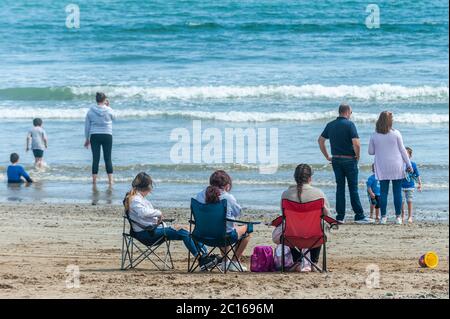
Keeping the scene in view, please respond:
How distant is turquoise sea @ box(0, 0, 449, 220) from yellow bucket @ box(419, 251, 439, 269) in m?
3.39

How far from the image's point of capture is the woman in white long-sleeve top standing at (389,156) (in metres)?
11.8

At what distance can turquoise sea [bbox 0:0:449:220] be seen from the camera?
15.7 meters

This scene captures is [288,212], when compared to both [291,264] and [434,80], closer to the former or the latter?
[291,264]

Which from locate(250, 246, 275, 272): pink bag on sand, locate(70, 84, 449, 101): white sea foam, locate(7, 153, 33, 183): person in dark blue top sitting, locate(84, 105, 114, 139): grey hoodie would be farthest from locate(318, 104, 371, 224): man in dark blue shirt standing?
locate(70, 84, 449, 101): white sea foam

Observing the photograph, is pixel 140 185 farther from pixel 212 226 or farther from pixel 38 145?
pixel 38 145

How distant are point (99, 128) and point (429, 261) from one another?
21.5ft

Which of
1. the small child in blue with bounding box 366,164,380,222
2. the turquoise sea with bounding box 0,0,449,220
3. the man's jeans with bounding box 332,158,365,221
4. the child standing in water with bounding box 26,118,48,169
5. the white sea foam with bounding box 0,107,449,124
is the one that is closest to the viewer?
the man's jeans with bounding box 332,158,365,221

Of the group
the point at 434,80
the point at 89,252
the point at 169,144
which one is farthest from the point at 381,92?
the point at 89,252

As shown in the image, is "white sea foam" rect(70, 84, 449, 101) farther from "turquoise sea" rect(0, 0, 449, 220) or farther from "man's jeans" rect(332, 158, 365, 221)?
"man's jeans" rect(332, 158, 365, 221)

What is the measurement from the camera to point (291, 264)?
916 cm

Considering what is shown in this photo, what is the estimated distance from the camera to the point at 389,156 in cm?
1184
